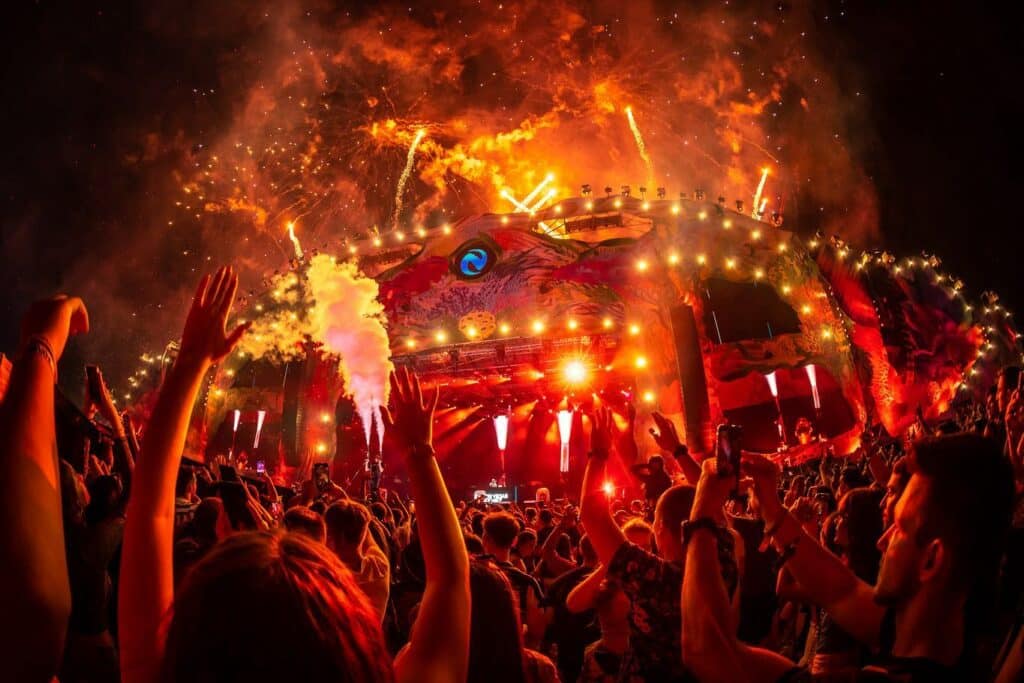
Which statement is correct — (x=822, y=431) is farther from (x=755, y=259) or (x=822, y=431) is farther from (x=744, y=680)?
(x=744, y=680)

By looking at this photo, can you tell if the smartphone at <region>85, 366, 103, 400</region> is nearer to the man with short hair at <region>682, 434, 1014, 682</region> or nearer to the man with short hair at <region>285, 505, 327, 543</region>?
the man with short hair at <region>285, 505, 327, 543</region>

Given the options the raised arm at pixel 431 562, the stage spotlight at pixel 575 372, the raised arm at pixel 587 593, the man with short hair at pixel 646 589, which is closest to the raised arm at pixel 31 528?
the raised arm at pixel 431 562

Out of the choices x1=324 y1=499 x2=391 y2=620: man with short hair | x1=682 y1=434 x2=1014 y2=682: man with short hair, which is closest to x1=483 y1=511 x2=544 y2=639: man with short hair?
x1=324 y1=499 x2=391 y2=620: man with short hair

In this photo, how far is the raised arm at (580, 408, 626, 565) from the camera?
2.87m

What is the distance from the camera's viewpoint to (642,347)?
2086 centimetres

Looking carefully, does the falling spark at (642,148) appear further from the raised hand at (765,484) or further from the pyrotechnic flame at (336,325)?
the raised hand at (765,484)

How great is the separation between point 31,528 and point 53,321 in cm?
53

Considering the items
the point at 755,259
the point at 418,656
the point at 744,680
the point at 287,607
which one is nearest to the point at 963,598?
the point at 744,680

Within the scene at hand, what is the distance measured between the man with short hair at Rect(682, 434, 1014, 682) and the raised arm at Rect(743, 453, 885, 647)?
92 millimetres

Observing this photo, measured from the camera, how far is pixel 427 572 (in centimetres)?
→ 156

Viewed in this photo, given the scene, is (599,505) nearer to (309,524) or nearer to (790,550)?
(790,550)

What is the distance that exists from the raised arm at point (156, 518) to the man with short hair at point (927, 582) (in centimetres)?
166

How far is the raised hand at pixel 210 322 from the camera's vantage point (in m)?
1.52

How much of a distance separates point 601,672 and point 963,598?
204cm
